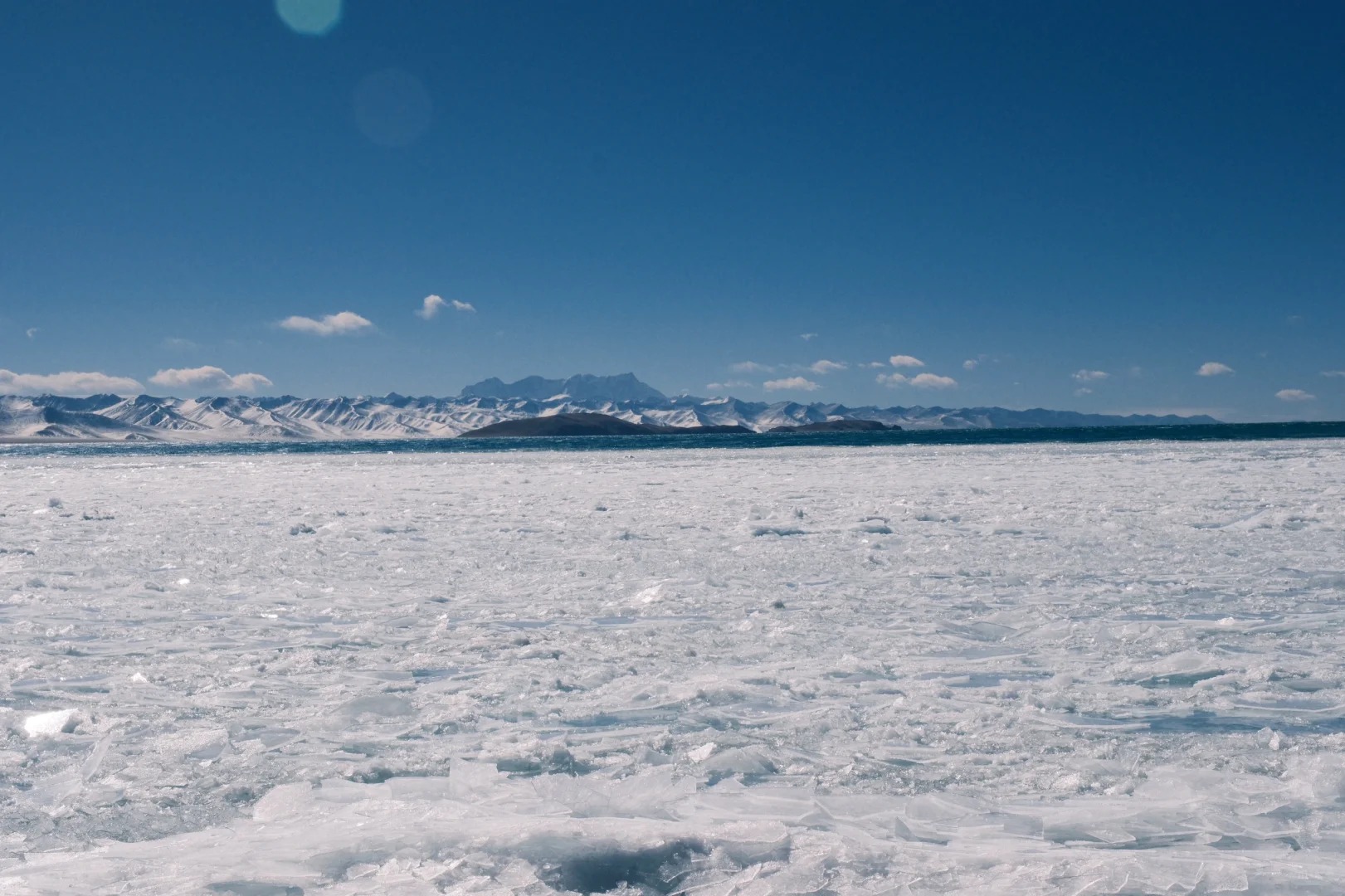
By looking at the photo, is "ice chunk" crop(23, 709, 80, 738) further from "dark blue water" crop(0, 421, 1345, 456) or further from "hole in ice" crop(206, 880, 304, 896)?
"dark blue water" crop(0, 421, 1345, 456)

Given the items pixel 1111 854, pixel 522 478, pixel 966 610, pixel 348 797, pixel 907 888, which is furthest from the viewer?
pixel 522 478

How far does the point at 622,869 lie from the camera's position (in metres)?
2.67

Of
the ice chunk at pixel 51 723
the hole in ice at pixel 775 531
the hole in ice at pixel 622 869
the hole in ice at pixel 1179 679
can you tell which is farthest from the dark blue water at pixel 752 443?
the hole in ice at pixel 622 869

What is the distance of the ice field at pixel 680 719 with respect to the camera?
8.79ft

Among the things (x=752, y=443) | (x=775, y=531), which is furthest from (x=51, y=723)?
(x=752, y=443)

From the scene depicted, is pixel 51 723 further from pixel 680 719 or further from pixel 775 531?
pixel 775 531

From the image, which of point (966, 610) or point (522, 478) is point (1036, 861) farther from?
point (522, 478)

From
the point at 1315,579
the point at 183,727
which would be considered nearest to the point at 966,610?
the point at 1315,579

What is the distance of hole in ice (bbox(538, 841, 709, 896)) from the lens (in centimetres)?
257

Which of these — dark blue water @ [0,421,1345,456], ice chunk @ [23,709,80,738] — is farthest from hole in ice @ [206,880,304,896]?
dark blue water @ [0,421,1345,456]

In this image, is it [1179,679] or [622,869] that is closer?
[622,869]

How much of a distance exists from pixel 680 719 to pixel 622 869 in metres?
1.42

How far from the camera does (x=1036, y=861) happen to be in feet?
8.60

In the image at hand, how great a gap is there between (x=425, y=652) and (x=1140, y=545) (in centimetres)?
788
